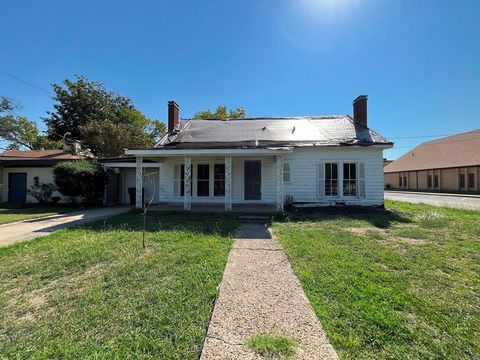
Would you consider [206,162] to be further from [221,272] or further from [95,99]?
[95,99]

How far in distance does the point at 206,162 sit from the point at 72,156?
1040cm

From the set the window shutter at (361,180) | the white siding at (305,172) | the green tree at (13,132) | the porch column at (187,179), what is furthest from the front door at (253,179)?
the green tree at (13,132)

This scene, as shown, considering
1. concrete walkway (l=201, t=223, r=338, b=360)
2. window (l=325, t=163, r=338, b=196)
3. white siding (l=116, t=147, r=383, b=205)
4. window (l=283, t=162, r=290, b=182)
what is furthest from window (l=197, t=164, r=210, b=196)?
concrete walkway (l=201, t=223, r=338, b=360)

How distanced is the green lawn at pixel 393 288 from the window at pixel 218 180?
622 cm

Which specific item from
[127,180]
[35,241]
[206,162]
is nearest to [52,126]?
[127,180]

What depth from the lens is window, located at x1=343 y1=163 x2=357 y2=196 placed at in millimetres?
13133

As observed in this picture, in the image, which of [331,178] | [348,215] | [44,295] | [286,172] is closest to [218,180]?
[286,172]

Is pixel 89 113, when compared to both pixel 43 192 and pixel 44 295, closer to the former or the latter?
pixel 43 192

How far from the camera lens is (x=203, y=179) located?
1379cm

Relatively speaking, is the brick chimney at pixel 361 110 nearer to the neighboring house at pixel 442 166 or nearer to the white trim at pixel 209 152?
the white trim at pixel 209 152

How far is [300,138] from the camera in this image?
14039 millimetres

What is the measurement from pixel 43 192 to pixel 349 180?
1677 cm

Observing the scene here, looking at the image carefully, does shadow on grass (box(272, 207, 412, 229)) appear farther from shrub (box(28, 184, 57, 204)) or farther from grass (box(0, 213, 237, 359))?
shrub (box(28, 184, 57, 204))

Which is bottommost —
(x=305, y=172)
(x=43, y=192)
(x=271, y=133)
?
(x=43, y=192)
